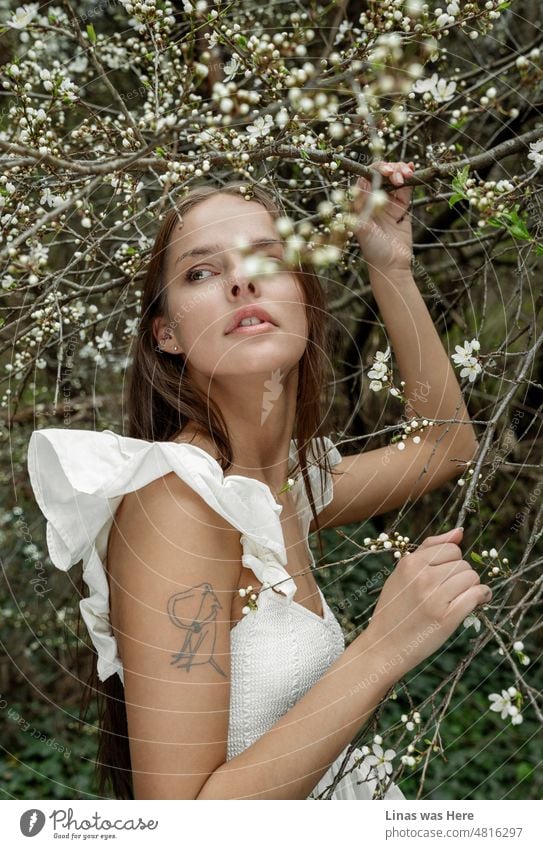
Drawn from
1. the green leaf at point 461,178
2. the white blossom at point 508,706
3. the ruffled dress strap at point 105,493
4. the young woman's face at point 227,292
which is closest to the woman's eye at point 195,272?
the young woman's face at point 227,292

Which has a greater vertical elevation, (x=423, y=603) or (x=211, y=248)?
(x=211, y=248)

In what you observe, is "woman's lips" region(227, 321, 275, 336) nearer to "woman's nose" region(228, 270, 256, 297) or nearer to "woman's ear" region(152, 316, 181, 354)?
"woman's nose" region(228, 270, 256, 297)

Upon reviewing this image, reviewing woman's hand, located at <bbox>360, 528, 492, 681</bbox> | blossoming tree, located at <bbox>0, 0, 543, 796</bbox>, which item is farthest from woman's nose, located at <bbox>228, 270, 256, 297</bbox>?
woman's hand, located at <bbox>360, 528, 492, 681</bbox>

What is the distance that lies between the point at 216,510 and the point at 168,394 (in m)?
0.30

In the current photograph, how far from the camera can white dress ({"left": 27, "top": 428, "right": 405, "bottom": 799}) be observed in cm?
109

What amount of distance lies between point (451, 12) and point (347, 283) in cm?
110

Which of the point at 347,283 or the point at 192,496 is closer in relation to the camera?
the point at 192,496

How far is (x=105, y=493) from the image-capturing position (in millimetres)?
1086

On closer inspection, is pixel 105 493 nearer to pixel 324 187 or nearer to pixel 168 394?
pixel 168 394

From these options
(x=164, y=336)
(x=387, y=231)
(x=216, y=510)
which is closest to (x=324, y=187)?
(x=387, y=231)

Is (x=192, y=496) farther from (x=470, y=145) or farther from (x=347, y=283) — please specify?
(x=470, y=145)

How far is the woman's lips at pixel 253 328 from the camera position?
112 cm

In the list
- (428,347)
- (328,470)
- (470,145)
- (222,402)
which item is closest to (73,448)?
(222,402)
